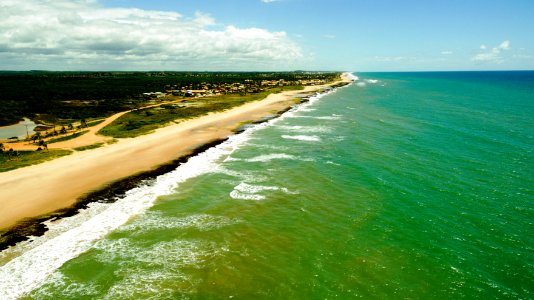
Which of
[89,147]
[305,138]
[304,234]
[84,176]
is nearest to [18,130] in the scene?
[89,147]

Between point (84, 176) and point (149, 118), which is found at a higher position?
point (149, 118)

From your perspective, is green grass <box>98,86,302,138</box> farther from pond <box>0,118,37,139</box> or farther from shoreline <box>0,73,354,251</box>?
pond <box>0,118,37,139</box>

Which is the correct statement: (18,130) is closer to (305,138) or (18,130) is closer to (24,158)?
(24,158)

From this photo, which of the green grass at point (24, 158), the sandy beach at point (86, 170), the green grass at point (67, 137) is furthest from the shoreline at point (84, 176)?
the green grass at point (67, 137)

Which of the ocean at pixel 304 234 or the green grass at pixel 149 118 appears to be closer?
the ocean at pixel 304 234

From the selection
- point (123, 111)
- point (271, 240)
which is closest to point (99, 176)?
point (271, 240)

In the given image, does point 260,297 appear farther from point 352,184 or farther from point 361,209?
point 352,184

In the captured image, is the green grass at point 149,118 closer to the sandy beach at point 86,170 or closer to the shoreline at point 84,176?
the sandy beach at point 86,170
